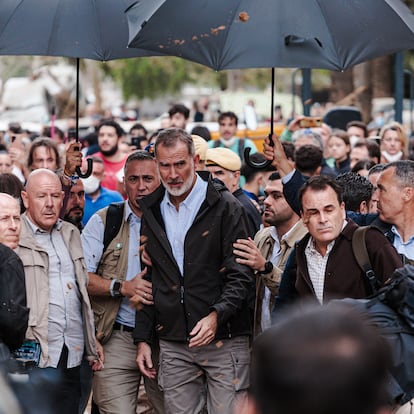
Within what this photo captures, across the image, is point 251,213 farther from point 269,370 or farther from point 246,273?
point 269,370

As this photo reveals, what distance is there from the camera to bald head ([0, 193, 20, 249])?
5500mm

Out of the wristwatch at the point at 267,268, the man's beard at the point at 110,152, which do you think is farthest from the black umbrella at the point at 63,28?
the man's beard at the point at 110,152

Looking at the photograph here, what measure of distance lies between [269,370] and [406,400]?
9.03 ft

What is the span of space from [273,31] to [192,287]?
1.70 metres

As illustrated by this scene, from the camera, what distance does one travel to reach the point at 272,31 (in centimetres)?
627

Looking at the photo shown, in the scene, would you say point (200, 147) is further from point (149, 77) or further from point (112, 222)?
point (149, 77)

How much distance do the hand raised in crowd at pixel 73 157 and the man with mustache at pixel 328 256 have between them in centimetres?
201

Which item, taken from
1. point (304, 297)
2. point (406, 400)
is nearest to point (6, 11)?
point (304, 297)

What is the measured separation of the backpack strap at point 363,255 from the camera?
5.14 meters

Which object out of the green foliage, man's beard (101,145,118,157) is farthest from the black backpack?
the green foliage

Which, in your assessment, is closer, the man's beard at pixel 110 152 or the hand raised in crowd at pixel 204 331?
the hand raised in crowd at pixel 204 331

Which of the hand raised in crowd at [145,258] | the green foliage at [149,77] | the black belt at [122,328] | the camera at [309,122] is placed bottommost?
the black belt at [122,328]

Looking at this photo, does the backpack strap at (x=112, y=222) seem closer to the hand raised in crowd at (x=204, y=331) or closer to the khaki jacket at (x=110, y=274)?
the khaki jacket at (x=110, y=274)

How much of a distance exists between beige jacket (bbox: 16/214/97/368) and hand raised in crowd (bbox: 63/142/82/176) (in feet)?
2.96
